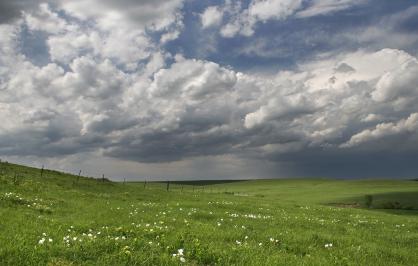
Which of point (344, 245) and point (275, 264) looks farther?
point (344, 245)

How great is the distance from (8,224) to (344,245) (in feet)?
41.1

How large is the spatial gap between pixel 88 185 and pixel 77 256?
177ft

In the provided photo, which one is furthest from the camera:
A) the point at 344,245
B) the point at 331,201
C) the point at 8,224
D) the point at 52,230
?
the point at 331,201

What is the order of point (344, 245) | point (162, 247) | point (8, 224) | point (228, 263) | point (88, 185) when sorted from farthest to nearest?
1. point (88, 185)
2. point (344, 245)
3. point (8, 224)
4. point (162, 247)
5. point (228, 263)

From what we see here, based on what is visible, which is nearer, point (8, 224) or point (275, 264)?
point (275, 264)

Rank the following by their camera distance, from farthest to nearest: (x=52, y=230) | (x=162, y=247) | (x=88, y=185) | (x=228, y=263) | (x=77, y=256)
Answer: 1. (x=88, y=185)
2. (x=52, y=230)
3. (x=162, y=247)
4. (x=228, y=263)
5. (x=77, y=256)

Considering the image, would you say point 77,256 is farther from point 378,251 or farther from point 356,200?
point 356,200

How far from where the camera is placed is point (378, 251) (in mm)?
16531

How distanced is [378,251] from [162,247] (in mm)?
8729

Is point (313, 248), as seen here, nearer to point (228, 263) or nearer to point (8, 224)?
point (228, 263)

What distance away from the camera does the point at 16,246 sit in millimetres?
10656

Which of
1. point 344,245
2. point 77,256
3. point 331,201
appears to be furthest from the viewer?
point 331,201

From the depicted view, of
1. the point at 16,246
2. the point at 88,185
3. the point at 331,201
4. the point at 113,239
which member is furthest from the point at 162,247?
the point at 331,201

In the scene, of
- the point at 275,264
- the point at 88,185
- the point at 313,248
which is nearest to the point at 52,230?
the point at 275,264
